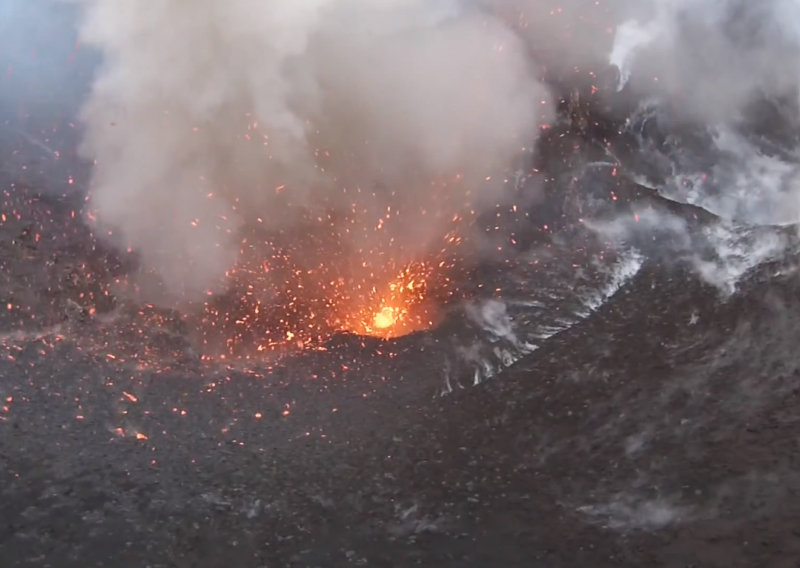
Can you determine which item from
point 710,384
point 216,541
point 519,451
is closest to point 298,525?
point 216,541

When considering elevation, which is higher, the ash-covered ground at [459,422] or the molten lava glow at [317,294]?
the molten lava glow at [317,294]

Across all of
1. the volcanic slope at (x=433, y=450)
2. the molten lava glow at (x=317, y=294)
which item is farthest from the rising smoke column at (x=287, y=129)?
the volcanic slope at (x=433, y=450)

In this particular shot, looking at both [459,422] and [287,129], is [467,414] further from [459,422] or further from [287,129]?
[287,129]

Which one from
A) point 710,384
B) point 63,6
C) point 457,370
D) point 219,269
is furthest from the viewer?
point 63,6

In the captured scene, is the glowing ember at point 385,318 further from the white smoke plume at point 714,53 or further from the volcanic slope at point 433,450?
the white smoke plume at point 714,53

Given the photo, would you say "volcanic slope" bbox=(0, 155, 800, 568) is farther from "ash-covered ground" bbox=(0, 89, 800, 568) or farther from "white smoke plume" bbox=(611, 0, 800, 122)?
"white smoke plume" bbox=(611, 0, 800, 122)

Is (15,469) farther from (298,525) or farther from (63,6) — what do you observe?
(63,6)

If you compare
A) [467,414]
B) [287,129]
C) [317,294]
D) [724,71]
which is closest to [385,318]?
[317,294]
